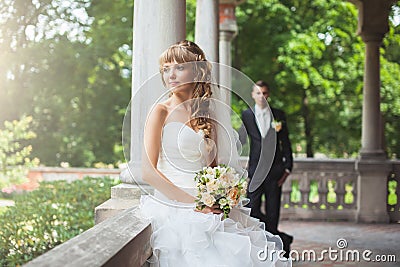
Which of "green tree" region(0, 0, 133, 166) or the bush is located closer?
the bush

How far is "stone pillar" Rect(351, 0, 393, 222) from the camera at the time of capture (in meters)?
11.3

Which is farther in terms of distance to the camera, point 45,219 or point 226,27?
point 226,27

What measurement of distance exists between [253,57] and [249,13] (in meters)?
1.38

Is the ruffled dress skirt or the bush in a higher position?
the ruffled dress skirt

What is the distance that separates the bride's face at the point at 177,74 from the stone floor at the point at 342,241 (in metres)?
4.24

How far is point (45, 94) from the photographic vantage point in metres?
21.9

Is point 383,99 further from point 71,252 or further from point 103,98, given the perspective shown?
point 71,252

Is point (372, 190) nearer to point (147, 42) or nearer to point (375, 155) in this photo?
point (375, 155)

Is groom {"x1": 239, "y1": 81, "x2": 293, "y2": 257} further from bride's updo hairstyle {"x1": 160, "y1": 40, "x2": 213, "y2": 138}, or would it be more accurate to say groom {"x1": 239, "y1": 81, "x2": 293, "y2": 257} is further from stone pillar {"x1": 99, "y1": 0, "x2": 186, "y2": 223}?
bride's updo hairstyle {"x1": 160, "y1": 40, "x2": 213, "y2": 138}

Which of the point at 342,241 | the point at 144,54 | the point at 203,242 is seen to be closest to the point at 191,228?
the point at 203,242

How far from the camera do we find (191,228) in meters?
3.46

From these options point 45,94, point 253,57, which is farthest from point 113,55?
point 253,57

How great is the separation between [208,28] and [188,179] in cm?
543

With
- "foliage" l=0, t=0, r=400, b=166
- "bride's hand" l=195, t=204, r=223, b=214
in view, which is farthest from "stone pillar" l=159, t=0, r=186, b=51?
"foliage" l=0, t=0, r=400, b=166
